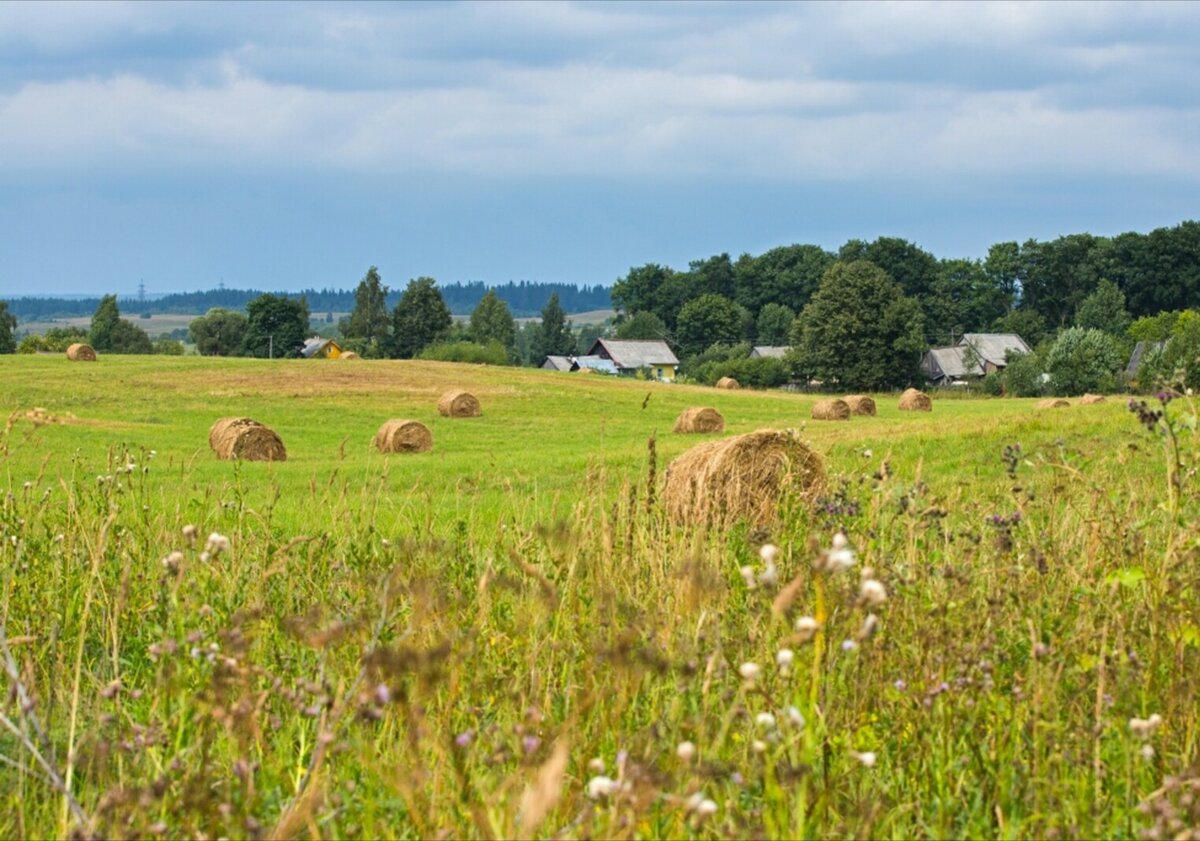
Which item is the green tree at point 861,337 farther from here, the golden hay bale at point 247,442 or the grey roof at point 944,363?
the golden hay bale at point 247,442

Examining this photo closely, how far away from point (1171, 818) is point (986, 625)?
209 centimetres

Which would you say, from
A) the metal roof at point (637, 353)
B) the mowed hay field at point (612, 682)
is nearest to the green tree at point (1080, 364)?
the metal roof at point (637, 353)

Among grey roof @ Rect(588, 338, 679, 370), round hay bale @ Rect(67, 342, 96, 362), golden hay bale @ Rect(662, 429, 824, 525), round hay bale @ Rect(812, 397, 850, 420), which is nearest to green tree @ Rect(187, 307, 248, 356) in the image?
grey roof @ Rect(588, 338, 679, 370)

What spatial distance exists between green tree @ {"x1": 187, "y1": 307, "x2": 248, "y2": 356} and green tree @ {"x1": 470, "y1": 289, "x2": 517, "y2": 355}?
27.4 m

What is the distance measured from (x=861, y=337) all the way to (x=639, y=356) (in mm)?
46752

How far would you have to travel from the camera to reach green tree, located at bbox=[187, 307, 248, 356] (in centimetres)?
14900

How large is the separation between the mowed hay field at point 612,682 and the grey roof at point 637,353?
130 m

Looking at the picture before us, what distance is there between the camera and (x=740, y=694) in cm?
410

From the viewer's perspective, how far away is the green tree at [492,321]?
16288cm

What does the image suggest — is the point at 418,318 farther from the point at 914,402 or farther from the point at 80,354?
the point at 914,402

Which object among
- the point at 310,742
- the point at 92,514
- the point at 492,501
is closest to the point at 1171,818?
the point at 310,742

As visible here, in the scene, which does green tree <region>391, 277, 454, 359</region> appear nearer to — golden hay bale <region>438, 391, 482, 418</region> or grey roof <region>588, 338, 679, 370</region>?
grey roof <region>588, 338, 679, 370</region>

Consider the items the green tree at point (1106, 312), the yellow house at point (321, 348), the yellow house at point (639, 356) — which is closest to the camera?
the green tree at point (1106, 312)

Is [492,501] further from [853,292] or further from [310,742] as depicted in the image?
[853,292]
